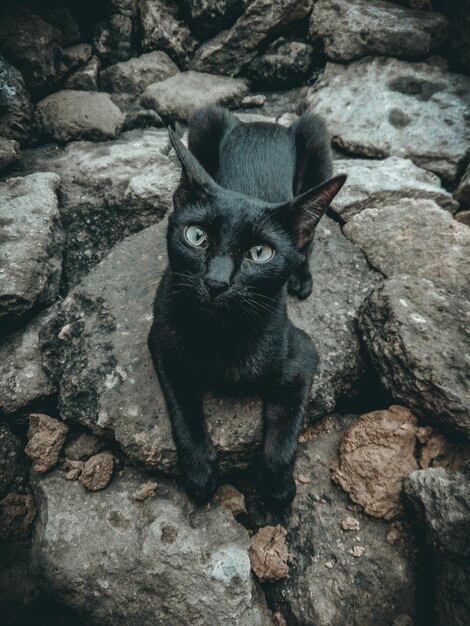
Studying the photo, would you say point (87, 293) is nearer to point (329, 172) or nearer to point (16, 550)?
point (16, 550)

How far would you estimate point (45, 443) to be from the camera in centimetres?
205

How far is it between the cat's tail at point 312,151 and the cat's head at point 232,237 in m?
1.29

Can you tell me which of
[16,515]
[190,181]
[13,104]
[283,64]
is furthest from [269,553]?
[283,64]

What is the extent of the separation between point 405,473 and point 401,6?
371cm

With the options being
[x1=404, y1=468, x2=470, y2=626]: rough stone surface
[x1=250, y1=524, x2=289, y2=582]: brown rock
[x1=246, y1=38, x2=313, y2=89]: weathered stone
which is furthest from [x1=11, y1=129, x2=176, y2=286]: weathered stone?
[x1=404, y1=468, x2=470, y2=626]: rough stone surface

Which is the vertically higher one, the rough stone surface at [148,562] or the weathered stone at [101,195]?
the weathered stone at [101,195]

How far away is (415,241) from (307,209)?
4.05ft

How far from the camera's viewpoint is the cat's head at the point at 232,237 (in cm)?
154

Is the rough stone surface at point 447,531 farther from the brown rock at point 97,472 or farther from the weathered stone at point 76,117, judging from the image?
the weathered stone at point 76,117

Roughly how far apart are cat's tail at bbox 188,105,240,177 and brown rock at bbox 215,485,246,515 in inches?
77.6

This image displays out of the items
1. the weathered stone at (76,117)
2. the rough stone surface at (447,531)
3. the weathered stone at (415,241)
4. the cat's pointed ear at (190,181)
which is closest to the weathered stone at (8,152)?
the weathered stone at (76,117)

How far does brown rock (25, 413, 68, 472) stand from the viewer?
2043 millimetres

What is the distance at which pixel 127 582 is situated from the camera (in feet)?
5.77

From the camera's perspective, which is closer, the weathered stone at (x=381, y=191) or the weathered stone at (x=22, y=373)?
the weathered stone at (x=22, y=373)
